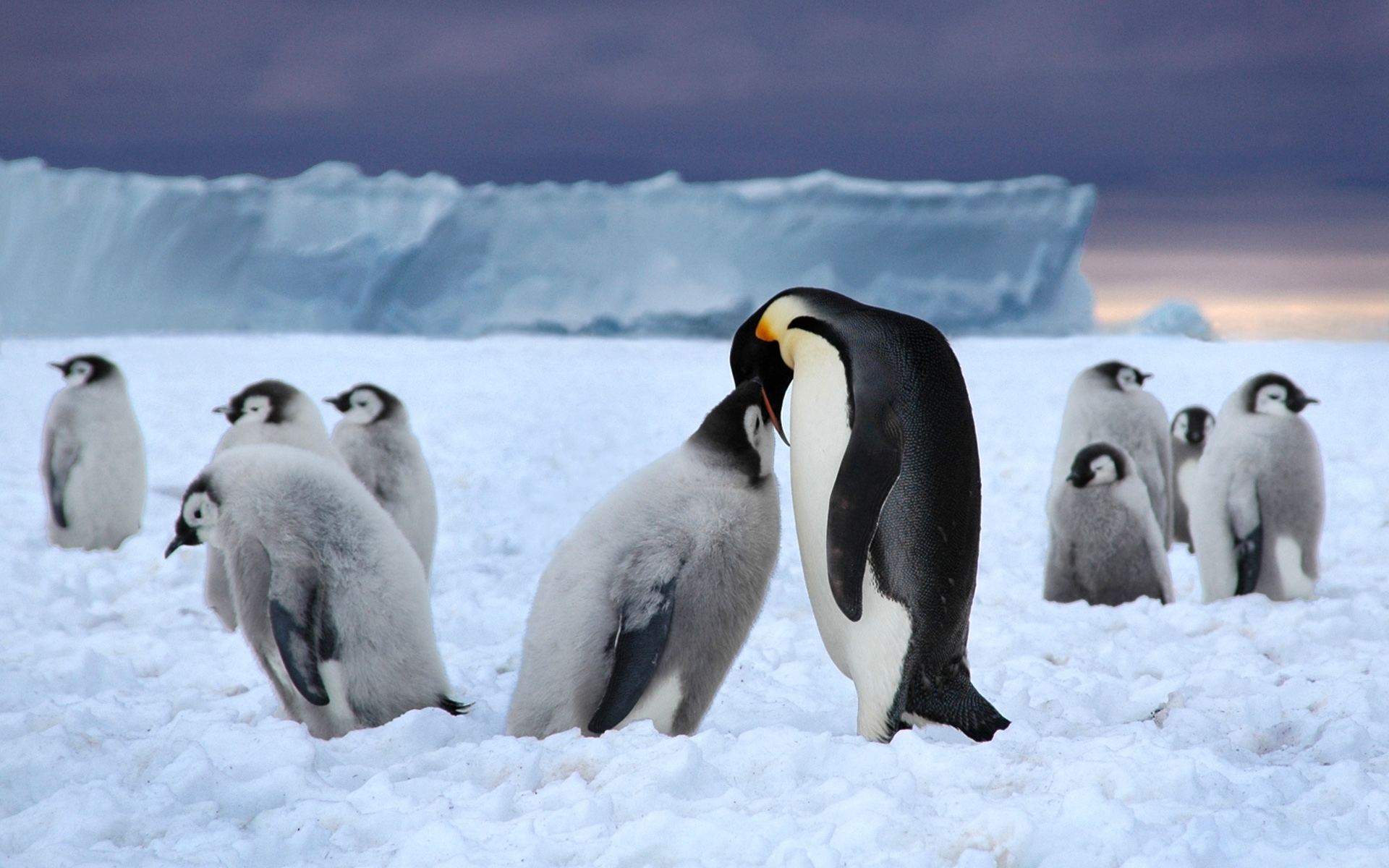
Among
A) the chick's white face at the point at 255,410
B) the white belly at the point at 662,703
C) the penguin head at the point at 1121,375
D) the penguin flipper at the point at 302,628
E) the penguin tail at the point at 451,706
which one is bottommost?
the penguin tail at the point at 451,706

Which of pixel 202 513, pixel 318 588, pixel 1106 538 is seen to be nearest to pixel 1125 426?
pixel 1106 538

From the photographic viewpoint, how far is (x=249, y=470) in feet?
8.02

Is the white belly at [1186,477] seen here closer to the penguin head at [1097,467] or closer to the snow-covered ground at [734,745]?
the snow-covered ground at [734,745]

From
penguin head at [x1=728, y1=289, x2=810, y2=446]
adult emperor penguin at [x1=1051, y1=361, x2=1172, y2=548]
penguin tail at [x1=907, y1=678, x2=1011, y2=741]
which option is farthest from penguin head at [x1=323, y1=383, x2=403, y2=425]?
adult emperor penguin at [x1=1051, y1=361, x2=1172, y2=548]

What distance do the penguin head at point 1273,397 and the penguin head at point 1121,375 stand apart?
2.39 feet

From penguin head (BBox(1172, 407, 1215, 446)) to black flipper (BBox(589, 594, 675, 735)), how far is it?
4.84 meters

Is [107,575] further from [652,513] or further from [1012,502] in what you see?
[1012,502]

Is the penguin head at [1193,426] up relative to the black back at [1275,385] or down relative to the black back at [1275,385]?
down

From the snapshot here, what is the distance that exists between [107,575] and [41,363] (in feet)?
32.4

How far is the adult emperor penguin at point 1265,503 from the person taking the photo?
4188 millimetres

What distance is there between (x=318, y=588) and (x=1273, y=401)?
12.2ft

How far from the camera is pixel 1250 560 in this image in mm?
4180

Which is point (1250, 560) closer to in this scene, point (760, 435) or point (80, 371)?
point (760, 435)

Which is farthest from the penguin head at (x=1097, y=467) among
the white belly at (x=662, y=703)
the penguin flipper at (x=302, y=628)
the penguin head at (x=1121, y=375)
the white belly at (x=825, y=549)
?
the penguin flipper at (x=302, y=628)
